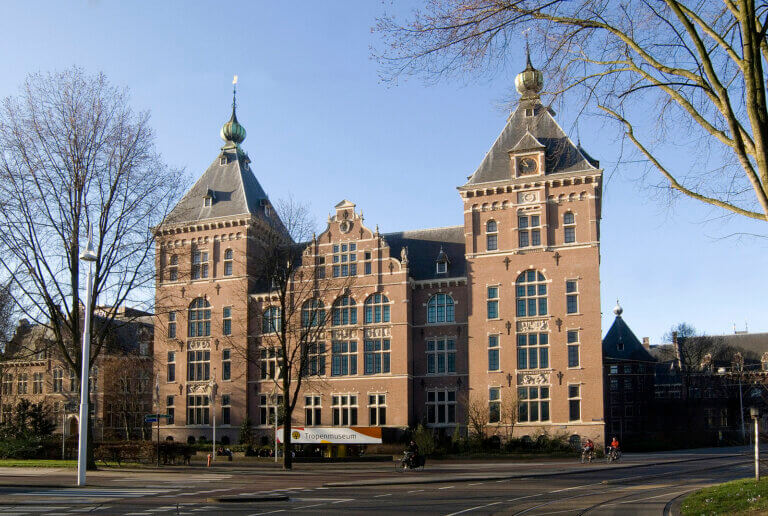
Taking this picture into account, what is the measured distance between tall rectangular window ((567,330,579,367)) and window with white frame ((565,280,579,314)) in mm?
1491

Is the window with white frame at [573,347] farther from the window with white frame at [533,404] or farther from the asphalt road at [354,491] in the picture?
the asphalt road at [354,491]

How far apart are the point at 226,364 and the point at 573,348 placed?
89.9 ft

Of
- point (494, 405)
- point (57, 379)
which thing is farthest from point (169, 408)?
point (494, 405)

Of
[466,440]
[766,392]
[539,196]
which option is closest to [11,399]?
[466,440]

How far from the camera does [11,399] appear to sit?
8219 centimetres

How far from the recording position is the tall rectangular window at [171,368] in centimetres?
6281

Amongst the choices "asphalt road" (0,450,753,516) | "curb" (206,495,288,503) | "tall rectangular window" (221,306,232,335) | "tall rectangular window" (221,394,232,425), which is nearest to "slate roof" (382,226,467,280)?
"tall rectangular window" (221,306,232,335)

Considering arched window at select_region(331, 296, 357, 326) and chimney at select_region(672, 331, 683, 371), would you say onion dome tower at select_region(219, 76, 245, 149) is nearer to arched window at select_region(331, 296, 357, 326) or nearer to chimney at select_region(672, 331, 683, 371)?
arched window at select_region(331, 296, 357, 326)

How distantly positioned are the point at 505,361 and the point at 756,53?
42.2 meters

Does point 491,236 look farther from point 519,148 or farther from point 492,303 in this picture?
point 519,148

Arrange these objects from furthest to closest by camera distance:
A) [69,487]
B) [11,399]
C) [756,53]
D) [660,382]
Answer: [660,382] → [11,399] → [69,487] → [756,53]

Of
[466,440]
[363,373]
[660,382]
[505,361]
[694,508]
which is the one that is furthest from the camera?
[660,382]

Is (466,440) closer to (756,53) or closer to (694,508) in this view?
(694,508)

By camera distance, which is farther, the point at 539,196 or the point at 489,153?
the point at 489,153
